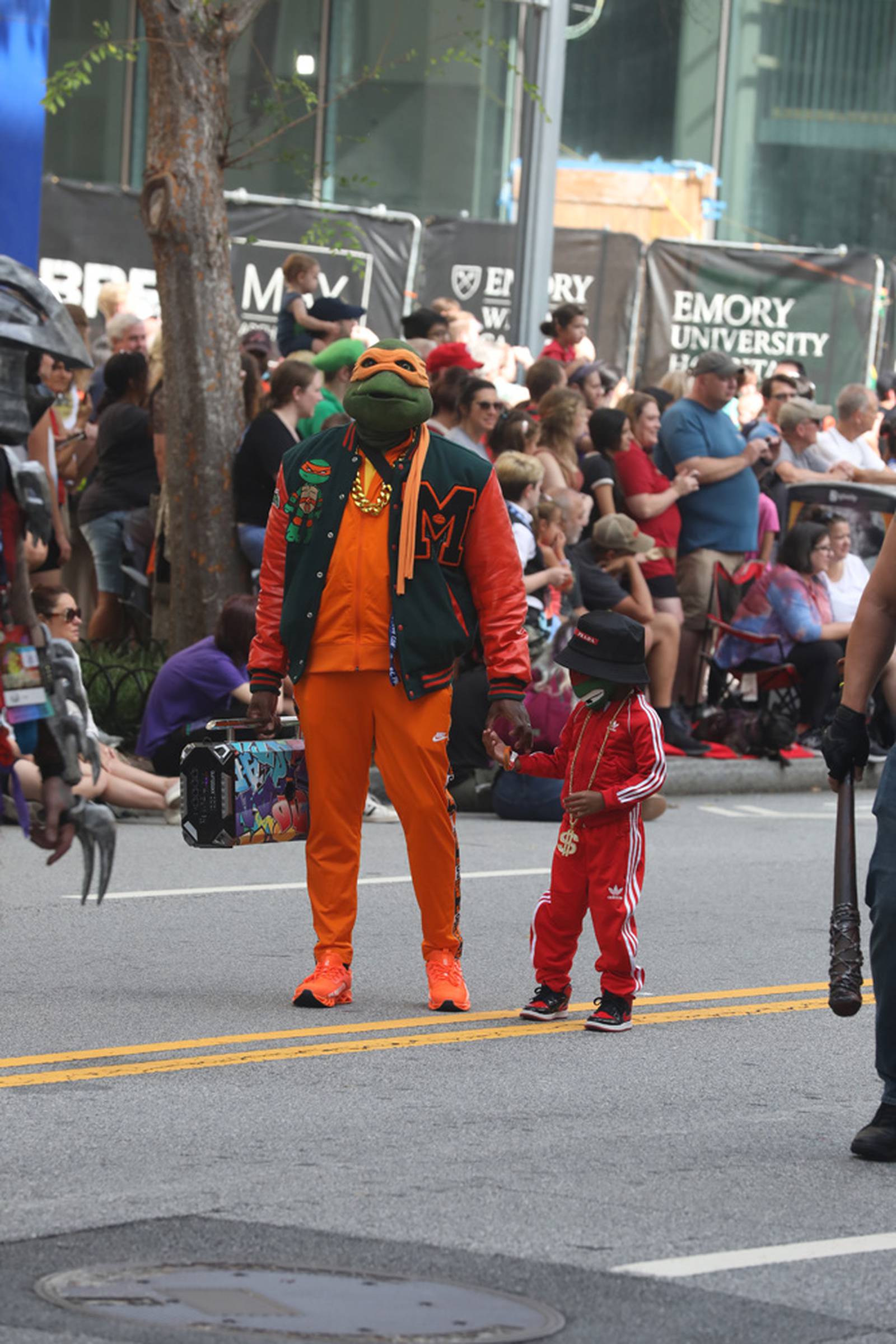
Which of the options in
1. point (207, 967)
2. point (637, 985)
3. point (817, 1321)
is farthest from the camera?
point (207, 967)

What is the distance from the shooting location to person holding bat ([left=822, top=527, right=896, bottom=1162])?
5727 millimetres

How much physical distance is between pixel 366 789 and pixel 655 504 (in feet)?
22.6

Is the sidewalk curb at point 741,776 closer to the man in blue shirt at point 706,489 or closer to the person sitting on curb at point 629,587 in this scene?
the person sitting on curb at point 629,587

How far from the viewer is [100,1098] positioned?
6094 mm

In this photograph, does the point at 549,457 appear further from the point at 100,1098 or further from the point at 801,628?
the point at 100,1098

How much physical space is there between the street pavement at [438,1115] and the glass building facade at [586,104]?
15.6m

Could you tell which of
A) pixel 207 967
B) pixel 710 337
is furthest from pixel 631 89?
pixel 207 967

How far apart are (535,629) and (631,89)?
1750 centimetres

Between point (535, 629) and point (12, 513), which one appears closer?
point (12, 513)

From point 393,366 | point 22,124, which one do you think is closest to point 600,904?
point 393,366

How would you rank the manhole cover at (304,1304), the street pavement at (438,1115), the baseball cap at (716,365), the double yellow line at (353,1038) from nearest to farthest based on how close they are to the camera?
the manhole cover at (304,1304), the street pavement at (438,1115), the double yellow line at (353,1038), the baseball cap at (716,365)

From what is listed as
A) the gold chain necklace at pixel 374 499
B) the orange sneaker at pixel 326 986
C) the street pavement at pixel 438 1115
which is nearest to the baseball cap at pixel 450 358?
the street pavement at pixel 438 1115

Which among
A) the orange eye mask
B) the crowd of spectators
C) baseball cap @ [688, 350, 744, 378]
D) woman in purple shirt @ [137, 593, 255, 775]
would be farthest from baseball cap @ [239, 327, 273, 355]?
the orange eye mask

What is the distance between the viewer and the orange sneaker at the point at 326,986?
290 inches
